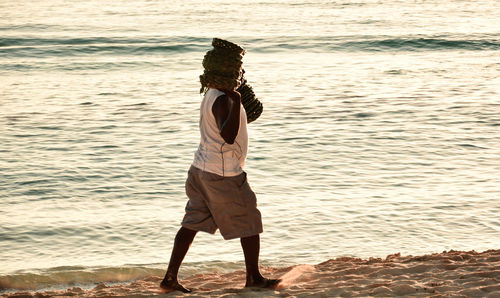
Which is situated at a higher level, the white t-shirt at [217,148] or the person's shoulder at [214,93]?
the person's shoulder at [214,93]

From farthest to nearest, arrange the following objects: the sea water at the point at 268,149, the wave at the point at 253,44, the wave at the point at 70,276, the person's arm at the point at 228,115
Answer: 1. the wave at the point at 253,44
2. the sea water at the point at 268,149
3. the wave at the point at 70,276
4. the person's arm at the point at 228,115

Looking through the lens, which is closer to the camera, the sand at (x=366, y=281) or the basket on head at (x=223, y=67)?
the basket on head at (x=223, y=67)

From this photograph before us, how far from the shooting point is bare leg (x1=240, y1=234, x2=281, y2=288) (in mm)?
4699

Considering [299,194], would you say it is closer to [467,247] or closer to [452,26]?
[467,247]

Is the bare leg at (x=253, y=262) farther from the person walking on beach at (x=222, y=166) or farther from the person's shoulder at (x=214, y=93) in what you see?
the person's shoulder at (x=214, y=93)

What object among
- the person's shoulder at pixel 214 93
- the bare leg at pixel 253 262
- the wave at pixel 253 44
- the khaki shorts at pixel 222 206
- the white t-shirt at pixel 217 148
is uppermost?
the person's shoulder at pixel 214 93

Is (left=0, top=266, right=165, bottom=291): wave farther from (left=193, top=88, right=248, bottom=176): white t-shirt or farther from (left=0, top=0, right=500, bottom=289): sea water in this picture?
(left=193, top=88, right=248, bottom=176): white t-shirt

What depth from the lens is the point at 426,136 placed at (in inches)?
453

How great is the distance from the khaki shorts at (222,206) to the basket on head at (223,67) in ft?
1.75

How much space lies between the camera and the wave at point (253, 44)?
22.4m

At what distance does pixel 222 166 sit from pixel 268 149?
621 centimetres

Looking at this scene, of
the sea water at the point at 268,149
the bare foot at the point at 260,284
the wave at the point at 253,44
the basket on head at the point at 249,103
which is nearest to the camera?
the basket on head at the point at 249,103

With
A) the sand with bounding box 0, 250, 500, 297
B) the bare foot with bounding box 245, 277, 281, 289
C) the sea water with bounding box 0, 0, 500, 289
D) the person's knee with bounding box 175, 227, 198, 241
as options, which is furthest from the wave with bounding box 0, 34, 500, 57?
the person's knee with bounding box 175, 227, 198, 241

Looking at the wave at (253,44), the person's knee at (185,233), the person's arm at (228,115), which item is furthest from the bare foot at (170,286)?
the wave at (253,44)
